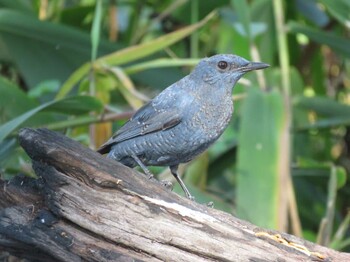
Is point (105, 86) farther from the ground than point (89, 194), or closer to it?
farther from the ground

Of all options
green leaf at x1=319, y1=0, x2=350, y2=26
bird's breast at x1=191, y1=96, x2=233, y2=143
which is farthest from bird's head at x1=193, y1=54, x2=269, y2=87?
green leaf at x1=319, y1=0, x2=350, y2=26

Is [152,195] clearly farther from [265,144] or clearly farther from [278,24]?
[278,24]

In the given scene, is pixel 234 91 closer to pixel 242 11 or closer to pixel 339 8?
pixel 242 11

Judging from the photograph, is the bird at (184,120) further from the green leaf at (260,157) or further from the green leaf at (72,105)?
the green leaf at (260,157)

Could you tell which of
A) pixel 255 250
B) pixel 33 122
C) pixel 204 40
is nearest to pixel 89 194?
pixel 255 250

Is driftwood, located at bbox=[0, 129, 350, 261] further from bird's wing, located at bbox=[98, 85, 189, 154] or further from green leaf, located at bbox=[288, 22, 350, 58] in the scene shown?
green leaf, located at bbox=[288, 22, 350, 58]

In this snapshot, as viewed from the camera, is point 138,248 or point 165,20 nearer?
point 138,248

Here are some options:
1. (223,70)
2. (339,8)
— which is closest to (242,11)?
(339,8)
